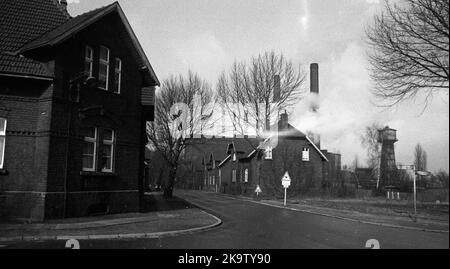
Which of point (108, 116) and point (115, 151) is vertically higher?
point (108, 116)

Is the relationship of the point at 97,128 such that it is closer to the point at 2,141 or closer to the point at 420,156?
the point at 2,141

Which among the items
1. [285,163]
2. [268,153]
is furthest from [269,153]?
[285,163]

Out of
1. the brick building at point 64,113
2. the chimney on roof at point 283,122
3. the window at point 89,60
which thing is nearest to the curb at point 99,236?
the brick building at point 64,113

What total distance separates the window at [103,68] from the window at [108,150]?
6.68 feet

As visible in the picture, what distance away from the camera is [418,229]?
15.4m

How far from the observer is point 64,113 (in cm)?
1608

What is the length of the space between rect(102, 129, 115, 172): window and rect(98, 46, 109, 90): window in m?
2.03

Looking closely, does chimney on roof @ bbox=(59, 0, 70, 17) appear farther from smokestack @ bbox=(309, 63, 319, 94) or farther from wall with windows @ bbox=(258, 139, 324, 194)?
wall with windows @ bbox=(258, 139, 324, 194)

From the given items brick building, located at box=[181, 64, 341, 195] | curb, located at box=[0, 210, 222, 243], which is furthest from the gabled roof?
brick building, located at box=[181, 64, 341, 195]

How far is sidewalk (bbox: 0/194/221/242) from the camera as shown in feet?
39.2

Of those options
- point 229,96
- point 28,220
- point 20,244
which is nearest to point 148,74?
point 28,220

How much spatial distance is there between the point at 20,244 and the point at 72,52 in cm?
838

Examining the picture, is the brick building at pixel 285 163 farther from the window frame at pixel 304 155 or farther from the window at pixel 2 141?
the window at pixel 2 141

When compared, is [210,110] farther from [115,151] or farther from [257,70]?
[115,151]
